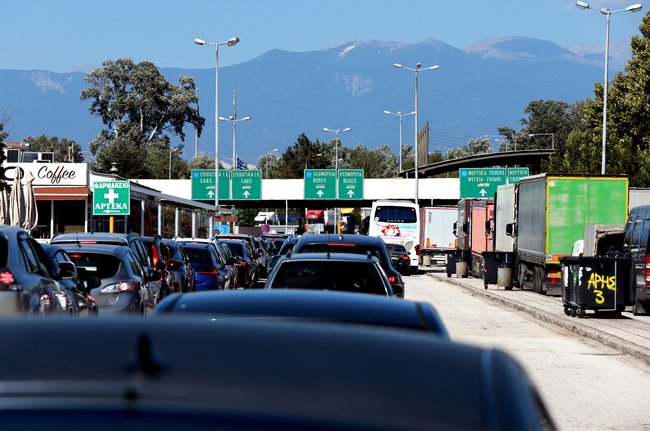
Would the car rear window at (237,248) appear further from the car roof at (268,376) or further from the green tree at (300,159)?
the green tree at (300,159)

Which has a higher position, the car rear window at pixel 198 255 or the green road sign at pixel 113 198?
the green road sign at pixel 113 198

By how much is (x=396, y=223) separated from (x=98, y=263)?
114 feet

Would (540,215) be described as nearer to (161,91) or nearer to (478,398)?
(478,398)

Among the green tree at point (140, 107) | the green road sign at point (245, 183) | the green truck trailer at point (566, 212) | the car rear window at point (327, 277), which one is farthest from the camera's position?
the green tree at point (140, 107)

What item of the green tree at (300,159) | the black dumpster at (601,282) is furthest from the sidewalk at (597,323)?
the green tree at (300,159)

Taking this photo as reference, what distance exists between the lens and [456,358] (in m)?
2.72

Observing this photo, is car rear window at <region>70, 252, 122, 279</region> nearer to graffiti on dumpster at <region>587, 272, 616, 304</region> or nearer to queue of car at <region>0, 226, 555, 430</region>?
graffiti on dumpster at <region>587, 272, 616, 304</region>

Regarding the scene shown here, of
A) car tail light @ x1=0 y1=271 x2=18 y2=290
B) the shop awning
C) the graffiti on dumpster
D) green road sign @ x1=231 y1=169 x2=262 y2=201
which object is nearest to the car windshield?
car tail light @ x1=0 y1=271 x2=18 y2=290

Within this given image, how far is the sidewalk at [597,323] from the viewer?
49.5 feet

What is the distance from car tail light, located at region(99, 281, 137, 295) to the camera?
14188mm

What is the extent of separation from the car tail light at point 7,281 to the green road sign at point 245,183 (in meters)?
59.8

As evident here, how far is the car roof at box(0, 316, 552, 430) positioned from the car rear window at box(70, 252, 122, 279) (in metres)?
11.7

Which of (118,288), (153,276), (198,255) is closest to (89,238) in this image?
(153,276)

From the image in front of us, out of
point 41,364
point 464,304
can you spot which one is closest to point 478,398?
point 41,364
